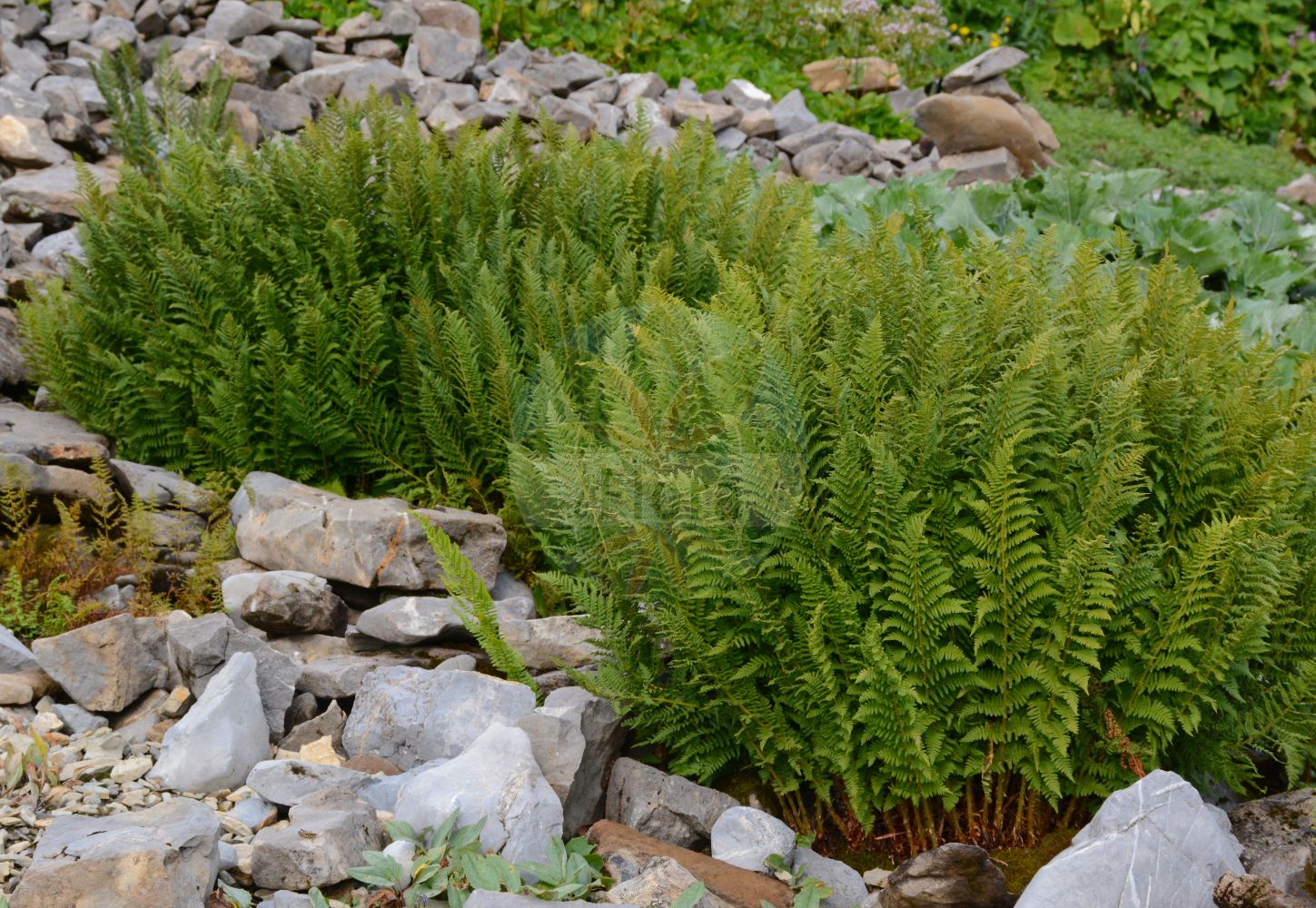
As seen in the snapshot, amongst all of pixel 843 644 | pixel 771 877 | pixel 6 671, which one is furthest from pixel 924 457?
pixel 6 671

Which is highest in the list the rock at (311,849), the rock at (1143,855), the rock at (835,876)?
the rock at (1143,855)

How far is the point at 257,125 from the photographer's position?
8.24 m

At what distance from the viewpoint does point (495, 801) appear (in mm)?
2861

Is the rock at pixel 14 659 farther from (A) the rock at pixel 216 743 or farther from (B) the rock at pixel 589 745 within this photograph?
(B) the rock at pixel 589 745

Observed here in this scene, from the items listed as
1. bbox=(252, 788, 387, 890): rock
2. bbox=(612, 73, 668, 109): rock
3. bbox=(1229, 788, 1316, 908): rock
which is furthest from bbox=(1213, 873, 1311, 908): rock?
bbox=(612, 73, 668, 109): rock

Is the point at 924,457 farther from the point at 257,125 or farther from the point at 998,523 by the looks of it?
the point at 257,125

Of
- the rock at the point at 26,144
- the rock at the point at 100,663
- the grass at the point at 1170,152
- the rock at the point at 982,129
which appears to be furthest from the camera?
the grass at the point at 1170,152

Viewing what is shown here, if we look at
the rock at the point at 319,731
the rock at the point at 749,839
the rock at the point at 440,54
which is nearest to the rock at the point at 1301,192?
the rock at the point at 440,54

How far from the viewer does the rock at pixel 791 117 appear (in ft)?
32.4

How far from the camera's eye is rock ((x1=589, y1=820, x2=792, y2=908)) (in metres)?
2.76

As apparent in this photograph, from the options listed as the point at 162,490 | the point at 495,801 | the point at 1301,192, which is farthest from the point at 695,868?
the point at 1301,192

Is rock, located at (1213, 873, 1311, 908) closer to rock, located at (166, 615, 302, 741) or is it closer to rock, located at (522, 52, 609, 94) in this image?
rock, located at (166, 615, 302, 741)

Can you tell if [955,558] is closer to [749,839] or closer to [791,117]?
[749,839]

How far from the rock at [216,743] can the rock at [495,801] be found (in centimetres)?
48
